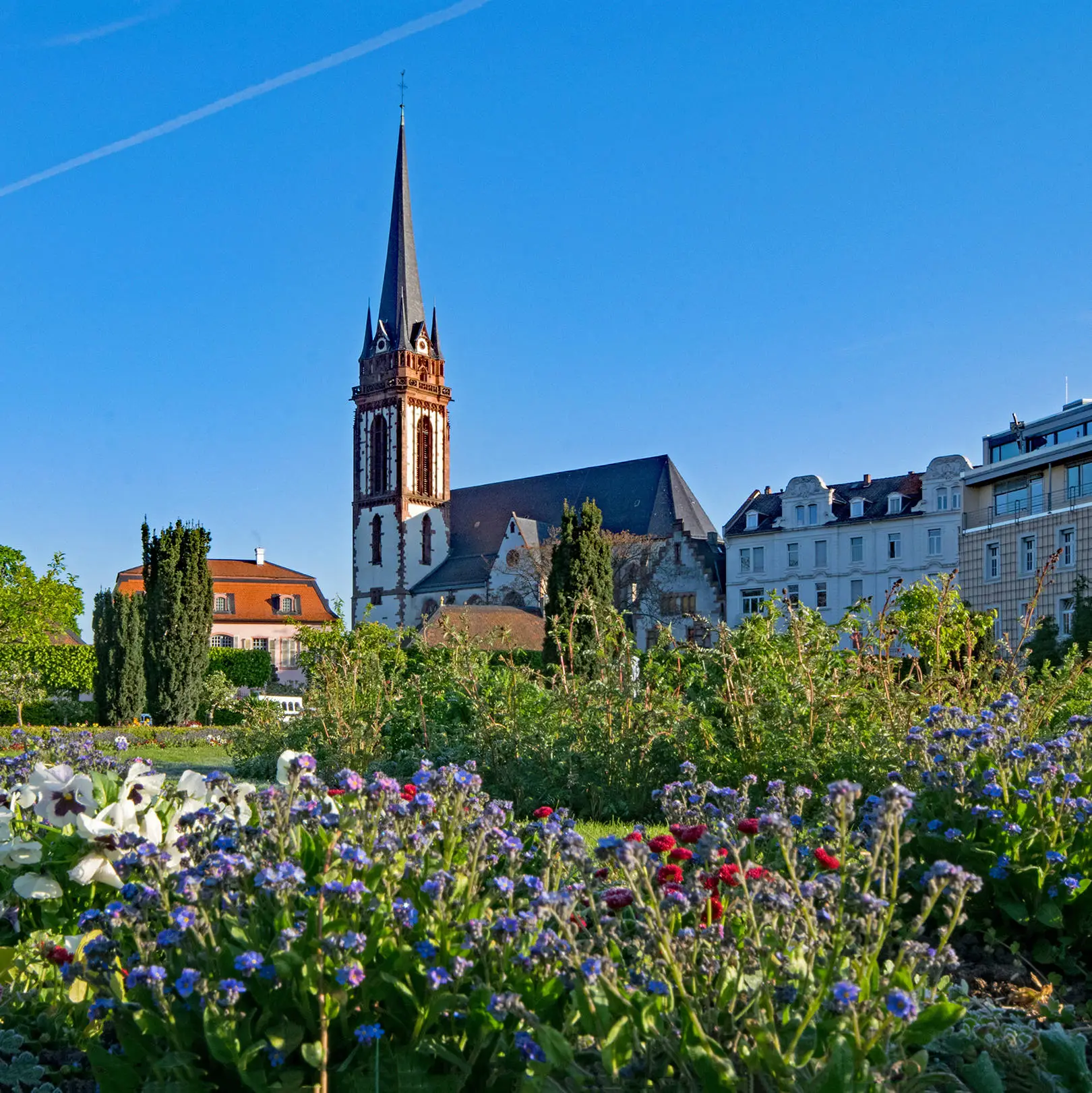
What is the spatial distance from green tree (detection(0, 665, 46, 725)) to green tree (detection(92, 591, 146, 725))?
1.43 m

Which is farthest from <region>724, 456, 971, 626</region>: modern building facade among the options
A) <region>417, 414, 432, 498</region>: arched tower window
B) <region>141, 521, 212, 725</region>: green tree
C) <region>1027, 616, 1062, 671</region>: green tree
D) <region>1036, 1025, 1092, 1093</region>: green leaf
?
<region>1036, 1025, 1092, 1093</region>: green leaf

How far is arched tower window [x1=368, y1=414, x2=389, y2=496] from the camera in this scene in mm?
67000

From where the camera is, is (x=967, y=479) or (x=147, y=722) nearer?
(x=147, y=722)

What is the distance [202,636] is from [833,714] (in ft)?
61.4

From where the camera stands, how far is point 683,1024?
2.21 meters

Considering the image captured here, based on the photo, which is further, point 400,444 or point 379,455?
point 379,455

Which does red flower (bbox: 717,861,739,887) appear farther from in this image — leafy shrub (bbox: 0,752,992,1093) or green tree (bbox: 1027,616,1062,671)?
green tree (bbox: 1027,616,1062,671)

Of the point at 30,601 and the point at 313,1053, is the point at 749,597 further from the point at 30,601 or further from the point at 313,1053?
the point at 313,1053

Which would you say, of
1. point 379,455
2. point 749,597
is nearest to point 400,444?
point 379,455

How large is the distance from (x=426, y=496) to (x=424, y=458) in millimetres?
2660

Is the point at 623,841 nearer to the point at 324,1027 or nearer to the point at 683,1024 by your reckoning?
the point at 683,1024

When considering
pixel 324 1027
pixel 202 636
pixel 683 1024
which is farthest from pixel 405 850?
pixel 202 636

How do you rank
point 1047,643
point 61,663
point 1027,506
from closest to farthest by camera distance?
point 1047,643, point 61,663, point 1027,506

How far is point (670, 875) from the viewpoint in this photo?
3000 mm
